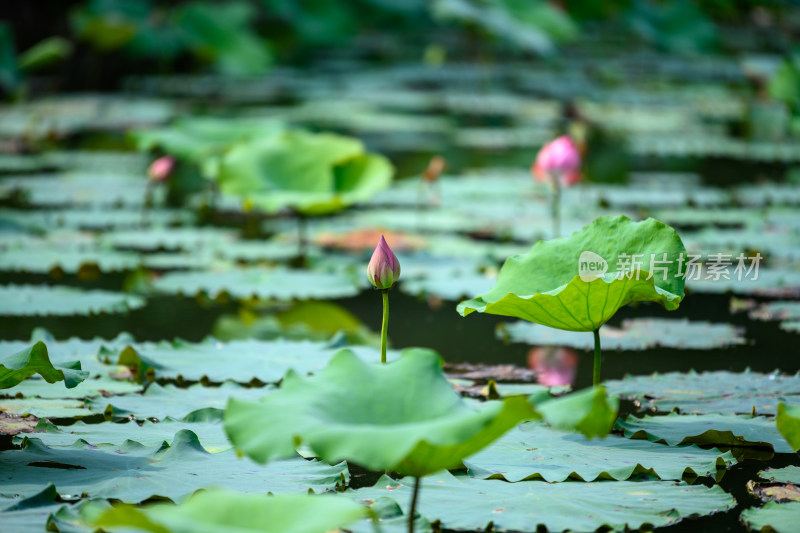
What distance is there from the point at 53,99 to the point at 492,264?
531 cm

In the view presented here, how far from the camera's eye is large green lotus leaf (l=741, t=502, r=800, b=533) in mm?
1383

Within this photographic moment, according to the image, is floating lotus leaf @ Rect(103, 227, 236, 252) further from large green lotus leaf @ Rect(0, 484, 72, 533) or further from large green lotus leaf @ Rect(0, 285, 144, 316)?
large green lotus leaf @ Rect(0, 484, 72, 533)

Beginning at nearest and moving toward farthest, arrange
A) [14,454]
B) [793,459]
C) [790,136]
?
[14,454], [793,459], [790,136]

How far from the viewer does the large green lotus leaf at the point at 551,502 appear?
1.36 meters

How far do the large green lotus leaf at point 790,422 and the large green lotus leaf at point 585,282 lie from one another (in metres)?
0.28

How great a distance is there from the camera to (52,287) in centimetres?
294

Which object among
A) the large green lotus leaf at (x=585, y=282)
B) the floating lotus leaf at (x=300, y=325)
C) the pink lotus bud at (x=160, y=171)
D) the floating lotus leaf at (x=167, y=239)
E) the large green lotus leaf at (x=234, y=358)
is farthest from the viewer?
the pink lotus bud at (x=160, y=171)

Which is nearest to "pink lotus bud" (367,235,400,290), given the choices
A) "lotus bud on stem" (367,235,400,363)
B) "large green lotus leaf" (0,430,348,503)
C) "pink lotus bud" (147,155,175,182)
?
"lotus bud on stem" (367,235,400,363)

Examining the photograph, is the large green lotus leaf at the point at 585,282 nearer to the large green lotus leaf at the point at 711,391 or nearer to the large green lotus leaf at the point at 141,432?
the large green lotus leaf at the point at 711,391

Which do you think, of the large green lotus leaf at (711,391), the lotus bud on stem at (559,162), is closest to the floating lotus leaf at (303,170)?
the lotus bud on stem at (559,162)

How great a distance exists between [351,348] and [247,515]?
1317mm

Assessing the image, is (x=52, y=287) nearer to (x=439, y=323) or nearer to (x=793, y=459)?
(x=439, y=323)

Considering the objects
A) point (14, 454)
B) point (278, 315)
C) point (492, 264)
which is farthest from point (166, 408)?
point (492, 264)

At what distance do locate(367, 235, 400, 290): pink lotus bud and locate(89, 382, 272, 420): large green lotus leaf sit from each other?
0.36 m
